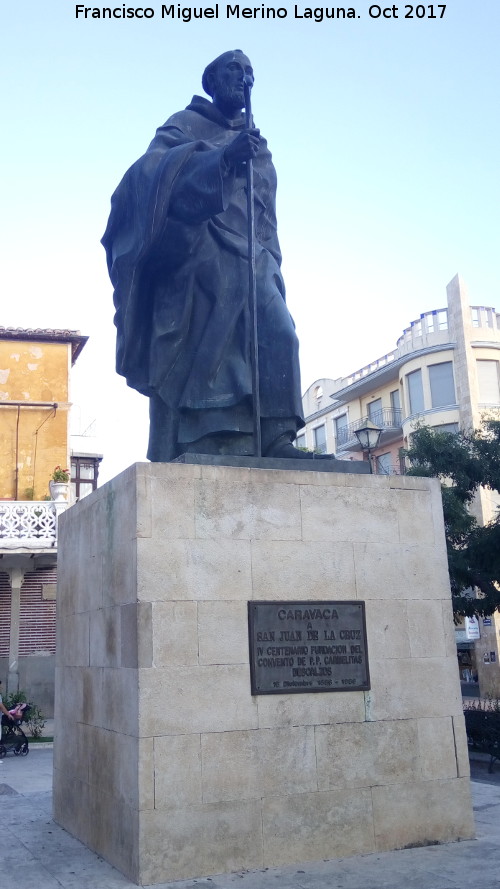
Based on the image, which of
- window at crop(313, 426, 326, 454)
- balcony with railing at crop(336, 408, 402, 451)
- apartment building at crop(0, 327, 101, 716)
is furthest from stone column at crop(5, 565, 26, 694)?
window at crop(313, 426, 326, 454)

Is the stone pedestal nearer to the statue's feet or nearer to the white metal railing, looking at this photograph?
the statue's feet

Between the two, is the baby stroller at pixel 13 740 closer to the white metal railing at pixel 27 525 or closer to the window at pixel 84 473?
the white metal railing at pixel 27 525

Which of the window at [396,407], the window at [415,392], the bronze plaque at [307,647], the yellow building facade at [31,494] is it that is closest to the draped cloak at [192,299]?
the bronze plaque at [307,647]

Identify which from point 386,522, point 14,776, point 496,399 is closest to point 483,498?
point 496,399

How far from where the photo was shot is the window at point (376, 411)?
4247cm

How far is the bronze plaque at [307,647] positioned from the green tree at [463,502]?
11.8m

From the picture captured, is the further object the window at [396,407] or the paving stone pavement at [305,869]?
the window at [396,407]

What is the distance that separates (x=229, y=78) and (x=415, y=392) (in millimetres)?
33547

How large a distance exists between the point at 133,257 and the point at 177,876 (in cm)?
430

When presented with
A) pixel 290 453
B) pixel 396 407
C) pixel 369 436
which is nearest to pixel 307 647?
pixel 290 453

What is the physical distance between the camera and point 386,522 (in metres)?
6.18

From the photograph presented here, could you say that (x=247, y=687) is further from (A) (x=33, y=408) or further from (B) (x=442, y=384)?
(B) (x=442, y=384)

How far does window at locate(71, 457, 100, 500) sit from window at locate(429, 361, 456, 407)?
608 inches

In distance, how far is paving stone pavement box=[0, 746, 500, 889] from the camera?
4859 mm
